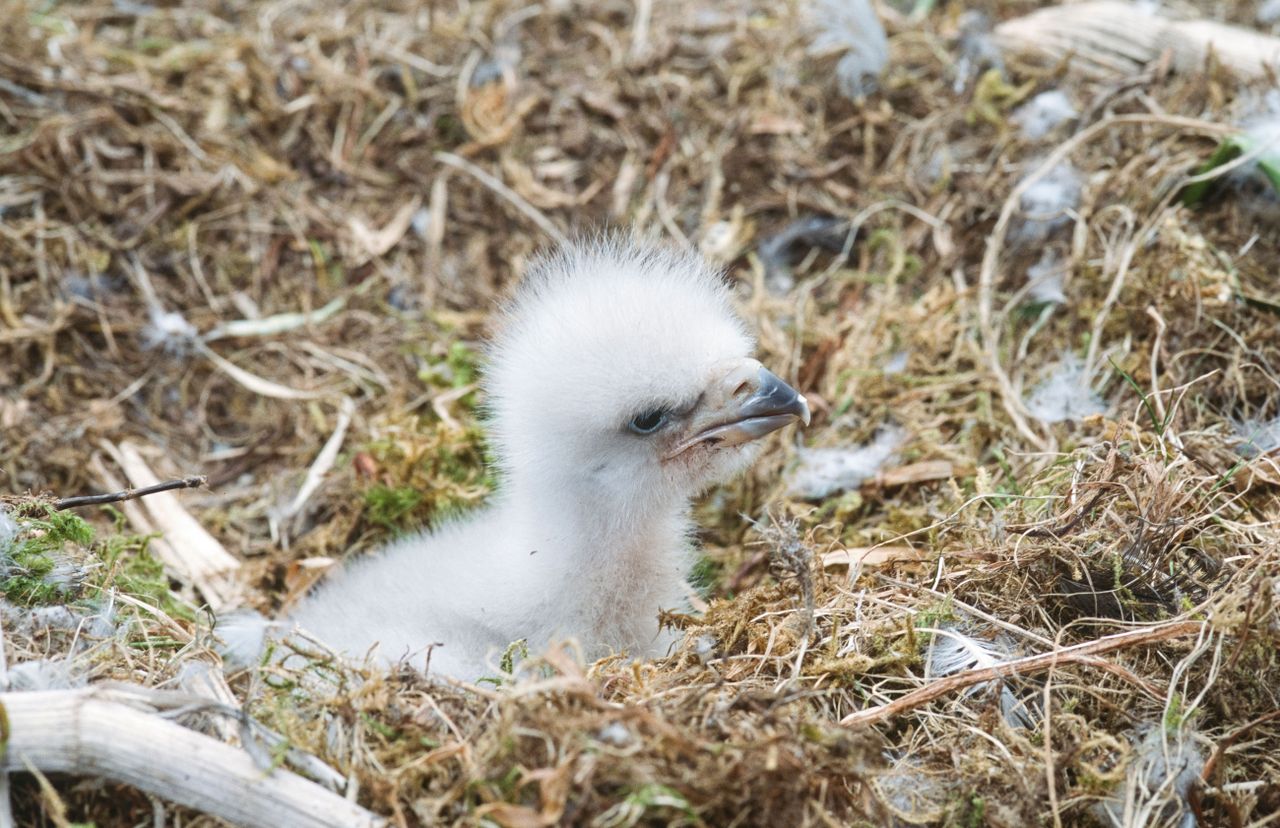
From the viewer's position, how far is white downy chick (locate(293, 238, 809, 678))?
276cm

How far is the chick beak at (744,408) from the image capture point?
2.74 metres

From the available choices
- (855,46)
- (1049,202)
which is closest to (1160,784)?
(1049,202)

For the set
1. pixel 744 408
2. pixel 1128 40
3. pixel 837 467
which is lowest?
pixel 837 467

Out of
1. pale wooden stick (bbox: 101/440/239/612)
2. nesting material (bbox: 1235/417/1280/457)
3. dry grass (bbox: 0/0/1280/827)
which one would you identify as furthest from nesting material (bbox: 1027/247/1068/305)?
pale wooden stick (bbox: 101/440/239/612)

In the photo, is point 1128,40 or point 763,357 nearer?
point 763,357

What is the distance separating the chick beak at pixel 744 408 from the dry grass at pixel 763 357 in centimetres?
35

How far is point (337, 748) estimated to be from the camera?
6.71ft

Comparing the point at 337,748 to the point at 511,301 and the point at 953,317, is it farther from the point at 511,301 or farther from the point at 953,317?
the point at 953,317

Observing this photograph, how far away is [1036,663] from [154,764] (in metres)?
1.66

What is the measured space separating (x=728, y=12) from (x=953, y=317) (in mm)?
2104

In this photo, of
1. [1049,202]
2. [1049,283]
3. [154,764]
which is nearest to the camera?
[154,764]

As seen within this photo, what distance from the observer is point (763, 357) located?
3.87m

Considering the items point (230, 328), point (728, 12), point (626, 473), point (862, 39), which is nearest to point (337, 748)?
point (626, 473)

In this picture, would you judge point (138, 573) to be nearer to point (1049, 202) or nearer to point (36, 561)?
point (36, 561)
